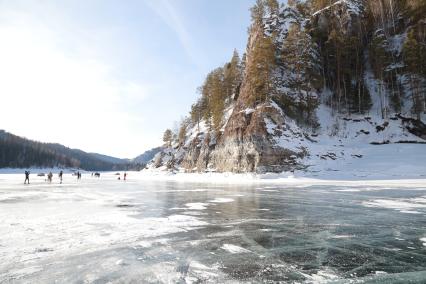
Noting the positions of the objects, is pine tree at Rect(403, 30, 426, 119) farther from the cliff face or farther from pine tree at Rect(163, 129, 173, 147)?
pine tree at Rect(163, 129, 173, 147)

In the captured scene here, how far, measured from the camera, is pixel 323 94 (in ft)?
172

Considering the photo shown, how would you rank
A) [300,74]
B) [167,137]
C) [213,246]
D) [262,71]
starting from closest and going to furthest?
[213,246] → [262,71] → [300,74] → [167,137]

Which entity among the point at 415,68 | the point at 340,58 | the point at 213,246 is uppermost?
the point at 340,58

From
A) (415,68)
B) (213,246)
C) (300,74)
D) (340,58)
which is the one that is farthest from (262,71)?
(213,246)

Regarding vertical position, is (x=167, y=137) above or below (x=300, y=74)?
below

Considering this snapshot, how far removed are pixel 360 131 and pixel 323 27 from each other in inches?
887

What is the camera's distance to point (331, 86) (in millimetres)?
53531

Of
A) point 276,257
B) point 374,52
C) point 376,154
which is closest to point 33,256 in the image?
point 276,257

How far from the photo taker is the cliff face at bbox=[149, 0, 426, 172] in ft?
136

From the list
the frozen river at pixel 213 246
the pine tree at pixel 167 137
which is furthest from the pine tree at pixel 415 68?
the pine tree at pixel 167 137

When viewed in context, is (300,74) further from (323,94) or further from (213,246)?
(213,246)

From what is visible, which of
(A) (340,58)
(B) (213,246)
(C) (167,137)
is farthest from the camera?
(C) (167,137)

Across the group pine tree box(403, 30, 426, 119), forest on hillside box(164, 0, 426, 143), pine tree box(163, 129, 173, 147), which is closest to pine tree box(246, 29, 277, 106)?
forest on hillside box(164, 0, 426, 143)

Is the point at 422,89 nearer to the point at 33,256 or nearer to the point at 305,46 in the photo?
the point at 305,46
